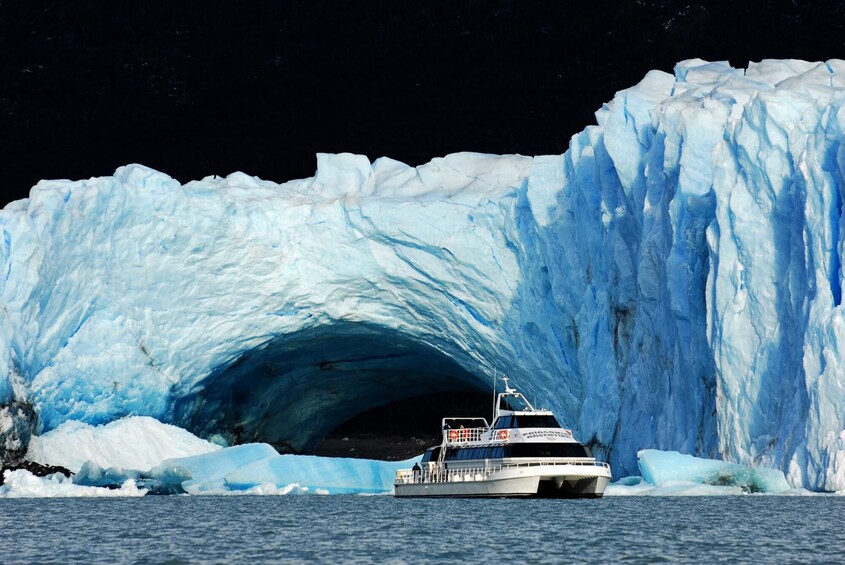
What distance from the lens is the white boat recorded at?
26.6 metres

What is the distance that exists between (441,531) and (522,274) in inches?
463

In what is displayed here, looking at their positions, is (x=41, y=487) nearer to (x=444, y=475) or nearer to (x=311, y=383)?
(x=444, y=475)

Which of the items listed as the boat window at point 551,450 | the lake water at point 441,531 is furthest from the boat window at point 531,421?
the lake water at point 441,531

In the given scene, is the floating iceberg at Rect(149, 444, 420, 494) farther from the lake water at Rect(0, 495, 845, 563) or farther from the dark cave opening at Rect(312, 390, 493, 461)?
the dark cave opening at Rect(312, 390, 493, 461)

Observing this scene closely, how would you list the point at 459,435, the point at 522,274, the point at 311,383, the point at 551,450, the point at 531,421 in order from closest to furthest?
the point at 551,450 < the point at 531,421 < the point at 459,435 < the point at 522,274 < the point at 311,383

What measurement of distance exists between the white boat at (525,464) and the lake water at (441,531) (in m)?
0.34

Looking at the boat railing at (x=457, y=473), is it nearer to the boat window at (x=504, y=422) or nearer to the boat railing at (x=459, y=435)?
the boat railing at (x=459, y=435)

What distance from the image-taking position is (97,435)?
31.7 metres

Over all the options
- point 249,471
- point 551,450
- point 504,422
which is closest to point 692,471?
point 551,450

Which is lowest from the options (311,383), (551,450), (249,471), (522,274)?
(249,471)

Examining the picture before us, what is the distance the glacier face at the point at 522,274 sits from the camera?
998 inches

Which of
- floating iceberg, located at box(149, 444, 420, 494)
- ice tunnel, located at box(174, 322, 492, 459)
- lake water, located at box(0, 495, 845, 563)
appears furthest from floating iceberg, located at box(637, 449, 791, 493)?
ice tunnel, located at box(174, 322, 492, 459)

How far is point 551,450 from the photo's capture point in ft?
87.9

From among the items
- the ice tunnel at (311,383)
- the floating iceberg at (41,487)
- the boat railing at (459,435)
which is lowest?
the floating iceberg at (41,487)
